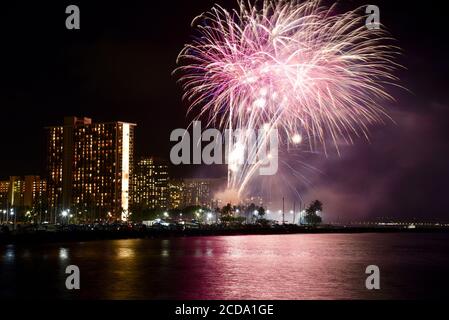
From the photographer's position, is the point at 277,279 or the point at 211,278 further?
the point at 277,279

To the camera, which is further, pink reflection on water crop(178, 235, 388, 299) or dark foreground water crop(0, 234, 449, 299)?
pink reflection on water crop(178, 235, 388, 299)

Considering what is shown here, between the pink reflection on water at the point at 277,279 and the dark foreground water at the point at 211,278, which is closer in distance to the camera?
the dark foreground water at the point at 211,278

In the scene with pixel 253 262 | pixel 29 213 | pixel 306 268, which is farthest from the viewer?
pixel 29 213
